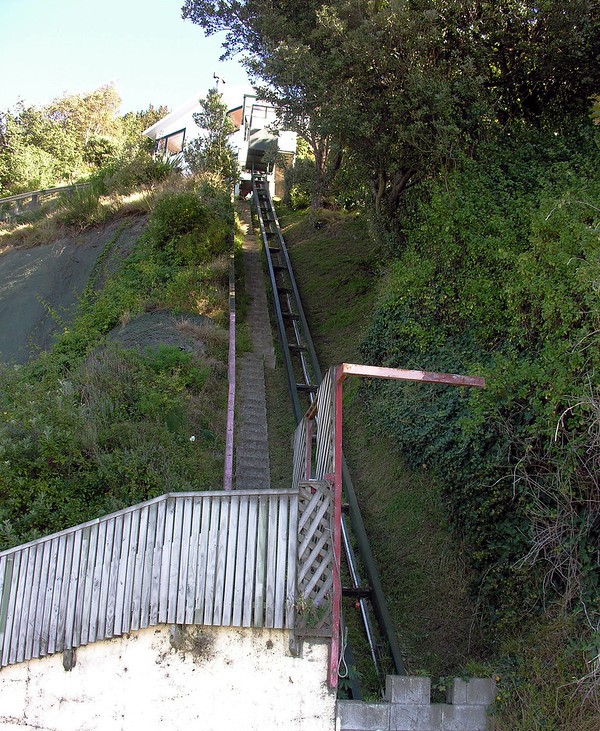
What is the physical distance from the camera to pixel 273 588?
6609 millimetres

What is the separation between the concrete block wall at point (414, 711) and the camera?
20.7 feet

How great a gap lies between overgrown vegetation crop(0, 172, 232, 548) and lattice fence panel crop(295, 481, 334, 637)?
11.6 feet

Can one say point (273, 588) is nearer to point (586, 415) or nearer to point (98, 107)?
point (586, 415)

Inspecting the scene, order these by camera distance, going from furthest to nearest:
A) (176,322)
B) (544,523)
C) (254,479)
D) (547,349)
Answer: (176,322), (254,479), (547,349), (544,523)

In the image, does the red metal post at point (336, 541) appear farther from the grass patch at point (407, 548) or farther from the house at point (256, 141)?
the house at point (256, 141)

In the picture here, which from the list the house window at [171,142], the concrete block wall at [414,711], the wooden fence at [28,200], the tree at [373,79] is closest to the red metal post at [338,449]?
the concrete block wall at [414,711]

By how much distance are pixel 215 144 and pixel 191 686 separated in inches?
672

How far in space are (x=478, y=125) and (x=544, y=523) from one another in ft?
27.7

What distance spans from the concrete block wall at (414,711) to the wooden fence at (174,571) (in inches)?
33.0

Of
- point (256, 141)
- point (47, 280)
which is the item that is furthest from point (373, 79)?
point (256, 141)

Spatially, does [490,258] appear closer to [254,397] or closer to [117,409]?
[254,397]

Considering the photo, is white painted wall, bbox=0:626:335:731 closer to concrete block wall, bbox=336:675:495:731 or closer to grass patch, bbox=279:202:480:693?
concrete block wall, bbox=336:675:495:731

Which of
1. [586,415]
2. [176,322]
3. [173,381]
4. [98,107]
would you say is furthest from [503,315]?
[98,107]

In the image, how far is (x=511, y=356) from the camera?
867 cm
